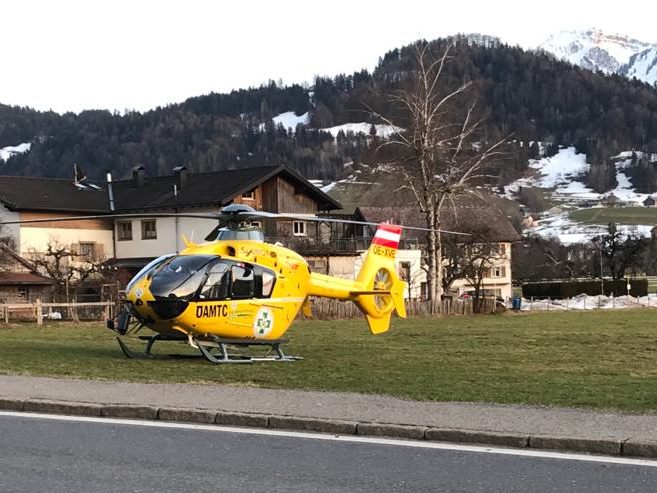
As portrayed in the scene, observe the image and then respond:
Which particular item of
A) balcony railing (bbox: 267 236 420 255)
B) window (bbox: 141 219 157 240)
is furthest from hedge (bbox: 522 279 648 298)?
window (bbox: 141 219 157 240)

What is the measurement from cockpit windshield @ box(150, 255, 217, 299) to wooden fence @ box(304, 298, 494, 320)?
26.5 metres

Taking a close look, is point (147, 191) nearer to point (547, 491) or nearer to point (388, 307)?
point (388, 307)

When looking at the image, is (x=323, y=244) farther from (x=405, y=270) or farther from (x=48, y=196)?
(x=48, y=196)

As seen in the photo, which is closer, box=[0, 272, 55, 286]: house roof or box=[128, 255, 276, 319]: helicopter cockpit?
box=[128, 255, 276, 319]: helicopter cockpit

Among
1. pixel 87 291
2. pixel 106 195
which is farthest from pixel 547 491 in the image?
pixel 106 195

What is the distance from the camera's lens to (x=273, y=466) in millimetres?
9047

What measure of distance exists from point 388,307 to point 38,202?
46.9 meters

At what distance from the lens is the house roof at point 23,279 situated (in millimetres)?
53406

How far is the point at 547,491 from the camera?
26.1 ft

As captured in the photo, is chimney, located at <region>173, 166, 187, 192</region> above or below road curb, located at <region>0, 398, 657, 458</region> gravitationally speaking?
above

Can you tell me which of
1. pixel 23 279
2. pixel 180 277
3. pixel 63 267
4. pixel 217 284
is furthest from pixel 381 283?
pixel 63 267

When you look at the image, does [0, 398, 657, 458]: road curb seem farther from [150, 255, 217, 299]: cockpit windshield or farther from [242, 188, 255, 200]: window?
[242, 188, 255, 200]: window

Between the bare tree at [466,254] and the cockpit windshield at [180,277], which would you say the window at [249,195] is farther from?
the cockpit windshield at [180,277]

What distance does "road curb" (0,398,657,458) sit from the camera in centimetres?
956
